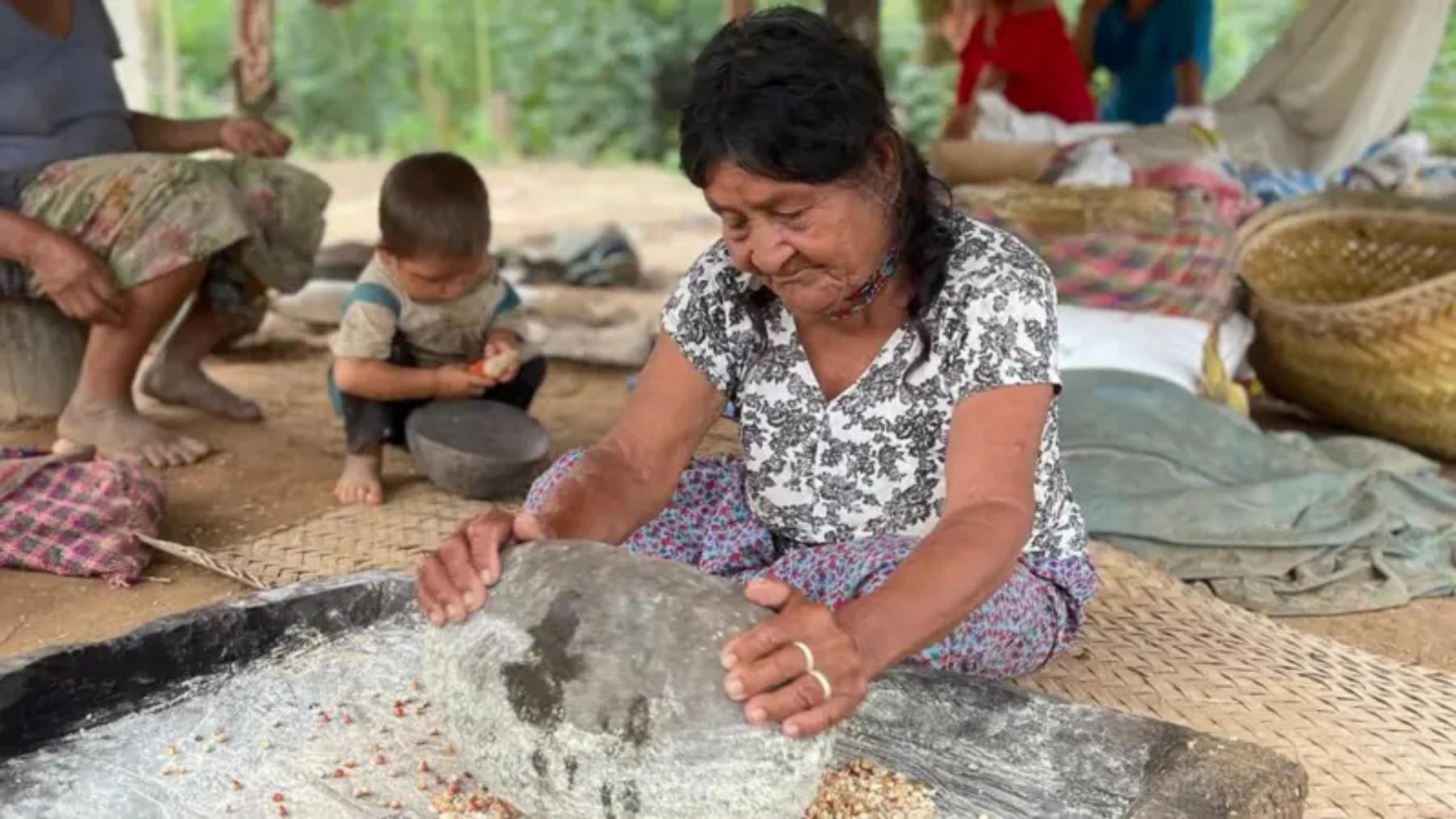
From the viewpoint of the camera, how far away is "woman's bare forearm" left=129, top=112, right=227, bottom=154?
4539mm

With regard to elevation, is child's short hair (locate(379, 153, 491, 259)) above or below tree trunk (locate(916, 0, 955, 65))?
above

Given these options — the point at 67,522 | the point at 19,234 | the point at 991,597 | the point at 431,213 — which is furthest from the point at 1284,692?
the point at 19,234

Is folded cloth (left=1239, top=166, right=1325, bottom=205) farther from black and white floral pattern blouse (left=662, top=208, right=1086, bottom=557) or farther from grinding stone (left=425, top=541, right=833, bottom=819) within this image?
grinding stone (left=425, top=541, right=833, bottom=819)

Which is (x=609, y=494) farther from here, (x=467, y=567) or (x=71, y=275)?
(x=71, y=275)

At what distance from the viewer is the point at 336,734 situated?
2.04m

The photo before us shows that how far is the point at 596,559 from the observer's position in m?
1.77

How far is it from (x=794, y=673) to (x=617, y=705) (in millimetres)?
200

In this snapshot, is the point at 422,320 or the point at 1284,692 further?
the point at 422,320

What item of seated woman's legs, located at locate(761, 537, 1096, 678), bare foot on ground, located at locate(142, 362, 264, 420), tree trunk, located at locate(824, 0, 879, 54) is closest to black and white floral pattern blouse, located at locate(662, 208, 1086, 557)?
seated woman's legs, located at locate(761, 537, 1096, 678)

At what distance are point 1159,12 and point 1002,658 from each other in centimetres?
579

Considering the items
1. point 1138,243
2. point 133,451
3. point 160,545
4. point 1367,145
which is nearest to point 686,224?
point 1367,145

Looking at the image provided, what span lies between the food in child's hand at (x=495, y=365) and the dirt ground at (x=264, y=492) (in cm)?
45

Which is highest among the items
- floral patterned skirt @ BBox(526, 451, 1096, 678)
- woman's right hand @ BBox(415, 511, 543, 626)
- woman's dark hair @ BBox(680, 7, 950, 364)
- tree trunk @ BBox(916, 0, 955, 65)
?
woman's dark hair @ BBox(680, 7, 950, 364)

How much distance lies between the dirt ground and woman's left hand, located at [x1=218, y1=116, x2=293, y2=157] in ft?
2.79
